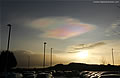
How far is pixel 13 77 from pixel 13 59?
146ft

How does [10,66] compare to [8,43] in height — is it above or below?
below

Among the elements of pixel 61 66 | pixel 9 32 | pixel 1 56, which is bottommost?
pixel 61 66

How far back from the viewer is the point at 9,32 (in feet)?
113

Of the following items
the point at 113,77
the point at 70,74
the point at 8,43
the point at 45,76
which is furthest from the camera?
the point at 70,74

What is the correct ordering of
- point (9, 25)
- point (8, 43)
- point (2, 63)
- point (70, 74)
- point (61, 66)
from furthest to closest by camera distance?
point (61, 66), point (2, 63), point (70, 74), point (9, 25), point (8, 43)

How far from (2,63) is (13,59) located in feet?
18.8

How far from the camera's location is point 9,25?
35.5 meters

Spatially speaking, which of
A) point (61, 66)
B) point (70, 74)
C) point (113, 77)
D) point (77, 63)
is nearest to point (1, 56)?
point (70, 74)

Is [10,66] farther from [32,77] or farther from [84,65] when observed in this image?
[84,65]

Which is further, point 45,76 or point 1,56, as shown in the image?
point 1,56

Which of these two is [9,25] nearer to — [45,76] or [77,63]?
[45,76]

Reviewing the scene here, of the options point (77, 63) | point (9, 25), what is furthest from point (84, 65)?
point (9, 25)

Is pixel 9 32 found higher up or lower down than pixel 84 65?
higher up

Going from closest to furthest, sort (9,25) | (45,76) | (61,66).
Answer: (45,76)
(9,25)
(61,66)
